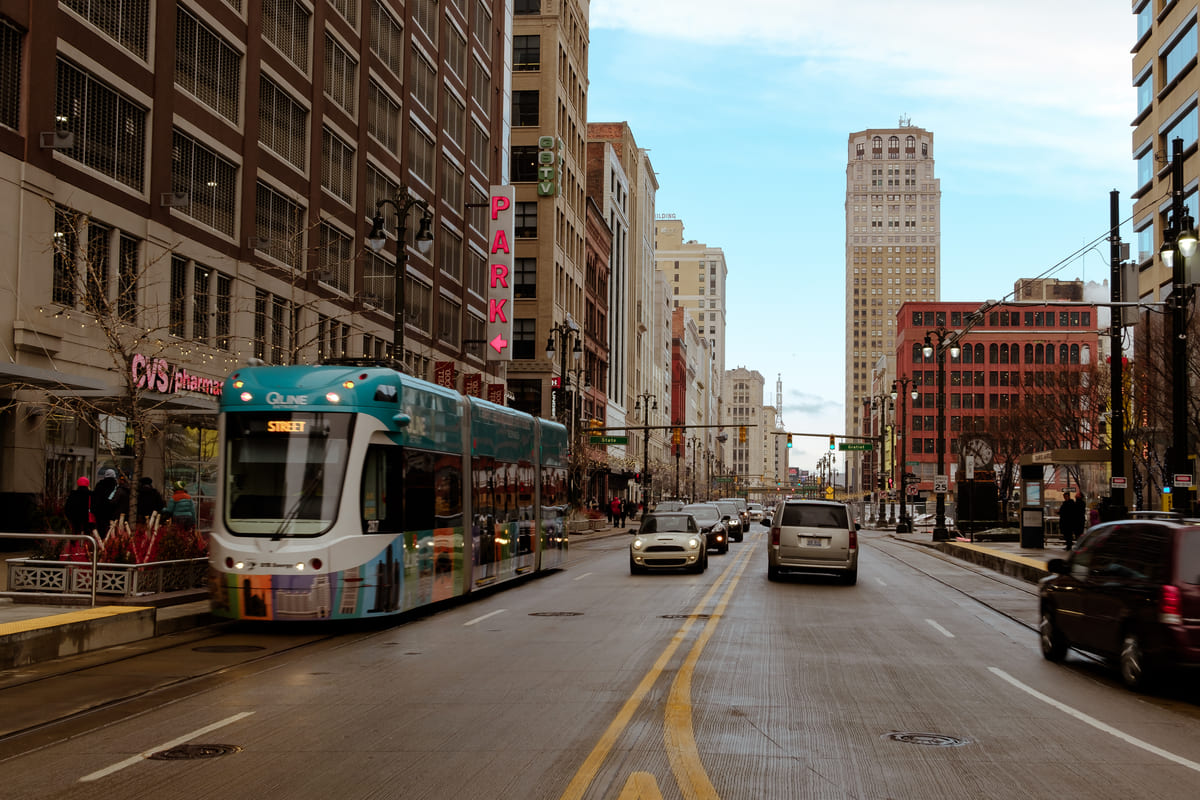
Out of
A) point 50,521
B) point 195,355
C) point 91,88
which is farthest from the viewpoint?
point 195,355

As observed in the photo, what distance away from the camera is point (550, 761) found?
8.34m

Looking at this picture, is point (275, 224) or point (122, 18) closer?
point (122, 18)

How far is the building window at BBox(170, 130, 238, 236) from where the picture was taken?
32875 mm

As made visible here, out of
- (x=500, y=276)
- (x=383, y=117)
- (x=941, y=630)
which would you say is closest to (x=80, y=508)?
(x=941, y=630)

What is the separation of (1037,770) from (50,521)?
75.0 feet

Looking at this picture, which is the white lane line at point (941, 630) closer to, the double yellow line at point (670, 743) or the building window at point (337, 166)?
the double yellow line at point (670, 743)

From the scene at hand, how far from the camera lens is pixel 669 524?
30.0 metres

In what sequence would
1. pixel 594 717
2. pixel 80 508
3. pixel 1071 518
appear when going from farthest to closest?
pixel 1071 518, pixel 80 508, pixel 594 717

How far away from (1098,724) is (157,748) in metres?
7.57

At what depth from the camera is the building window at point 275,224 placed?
3775cm

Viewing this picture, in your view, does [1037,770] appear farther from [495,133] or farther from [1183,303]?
[495,133]

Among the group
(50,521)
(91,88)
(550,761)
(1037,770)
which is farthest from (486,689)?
(91,88)

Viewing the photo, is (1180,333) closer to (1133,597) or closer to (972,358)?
(1133,597)

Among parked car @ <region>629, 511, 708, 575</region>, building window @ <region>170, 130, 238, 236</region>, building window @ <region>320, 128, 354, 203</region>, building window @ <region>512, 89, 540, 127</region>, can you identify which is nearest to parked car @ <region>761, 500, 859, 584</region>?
parked car @ <region>629, 511, 708, 575</region>
